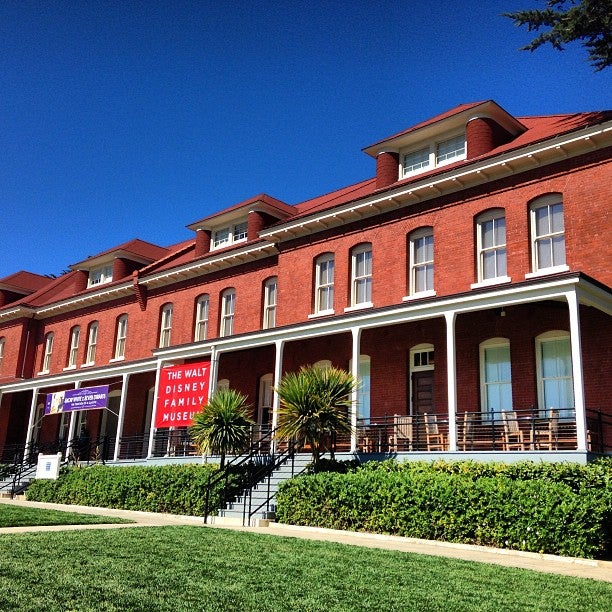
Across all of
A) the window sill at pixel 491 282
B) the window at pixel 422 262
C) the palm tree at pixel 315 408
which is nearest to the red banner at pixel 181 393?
the palm tree at pixel 315 408

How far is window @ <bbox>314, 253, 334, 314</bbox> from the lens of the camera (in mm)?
22781

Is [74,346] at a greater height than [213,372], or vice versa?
[74,346]

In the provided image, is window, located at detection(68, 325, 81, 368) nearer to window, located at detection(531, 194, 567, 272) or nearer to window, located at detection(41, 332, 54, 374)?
window, located at detection(41, 332, 54, 374)

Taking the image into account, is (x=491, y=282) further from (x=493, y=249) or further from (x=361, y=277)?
(x=361, y=277)

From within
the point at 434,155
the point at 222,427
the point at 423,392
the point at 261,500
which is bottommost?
the point at 261,500

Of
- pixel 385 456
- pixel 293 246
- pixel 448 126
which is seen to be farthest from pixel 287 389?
pixel 448 126

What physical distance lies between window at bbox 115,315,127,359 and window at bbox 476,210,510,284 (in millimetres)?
18935

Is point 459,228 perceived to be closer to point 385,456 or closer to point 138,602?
point 385,456

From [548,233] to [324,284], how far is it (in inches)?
310

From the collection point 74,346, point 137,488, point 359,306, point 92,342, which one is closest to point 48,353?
point 74,346

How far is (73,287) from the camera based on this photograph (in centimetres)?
3794

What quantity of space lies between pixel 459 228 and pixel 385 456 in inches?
276

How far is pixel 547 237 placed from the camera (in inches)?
696

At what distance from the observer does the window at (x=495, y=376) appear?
17.7 m
